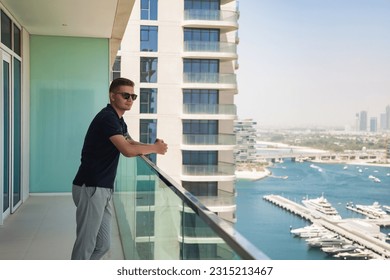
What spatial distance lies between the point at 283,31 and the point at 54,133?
5879 centimetres

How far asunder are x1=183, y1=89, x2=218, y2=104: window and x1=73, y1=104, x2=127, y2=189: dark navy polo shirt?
26369 millimetres

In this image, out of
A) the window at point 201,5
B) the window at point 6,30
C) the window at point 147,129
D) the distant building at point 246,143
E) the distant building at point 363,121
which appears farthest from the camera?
the distant building at point 363,121

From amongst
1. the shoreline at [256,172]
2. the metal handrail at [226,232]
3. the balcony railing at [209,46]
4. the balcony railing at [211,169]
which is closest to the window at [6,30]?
the metal handrail at [226,232]

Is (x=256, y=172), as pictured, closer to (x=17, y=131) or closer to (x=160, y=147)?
(x=17, y=131)

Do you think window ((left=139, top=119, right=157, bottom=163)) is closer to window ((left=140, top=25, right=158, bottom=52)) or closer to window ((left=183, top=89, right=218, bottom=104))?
window ((left=183, top=89, right=218, bottom=104))

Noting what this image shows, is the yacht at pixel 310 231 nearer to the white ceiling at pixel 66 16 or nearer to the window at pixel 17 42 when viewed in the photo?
the white ceiling at pixel 66 16

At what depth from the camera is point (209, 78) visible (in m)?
28.3

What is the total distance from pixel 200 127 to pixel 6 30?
955 inches

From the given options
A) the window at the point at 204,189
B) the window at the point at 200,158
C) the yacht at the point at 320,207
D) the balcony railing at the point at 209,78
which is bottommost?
the yacht at the point at 320,207

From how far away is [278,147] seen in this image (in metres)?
46.2

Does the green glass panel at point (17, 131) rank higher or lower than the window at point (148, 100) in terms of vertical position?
lower

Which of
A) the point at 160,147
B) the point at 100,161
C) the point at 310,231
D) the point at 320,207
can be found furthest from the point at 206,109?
the point at 100,161

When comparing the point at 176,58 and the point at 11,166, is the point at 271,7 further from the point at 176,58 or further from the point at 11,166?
the point at 11,166

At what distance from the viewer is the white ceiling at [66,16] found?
464 centimetres
